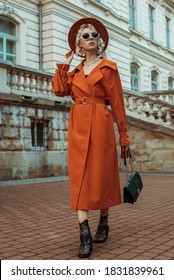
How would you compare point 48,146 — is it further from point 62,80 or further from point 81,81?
point 81,81

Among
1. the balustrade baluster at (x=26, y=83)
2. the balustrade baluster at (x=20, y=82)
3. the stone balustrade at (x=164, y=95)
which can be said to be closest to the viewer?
the balustrade baluster at (x=20, y=82)

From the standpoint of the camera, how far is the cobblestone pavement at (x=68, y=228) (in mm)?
3379

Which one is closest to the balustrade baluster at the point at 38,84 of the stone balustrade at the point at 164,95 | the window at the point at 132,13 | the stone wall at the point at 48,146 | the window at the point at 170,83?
the stone wall at the point at 48,146

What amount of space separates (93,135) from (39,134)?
8097 mm

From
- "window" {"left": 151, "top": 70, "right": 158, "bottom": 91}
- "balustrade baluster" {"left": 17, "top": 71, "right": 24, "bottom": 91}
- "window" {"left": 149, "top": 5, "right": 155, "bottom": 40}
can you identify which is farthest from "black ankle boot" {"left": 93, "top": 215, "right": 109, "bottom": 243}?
"window" {"left": 149, "top": 5, "right": 155, "bottom": 40}

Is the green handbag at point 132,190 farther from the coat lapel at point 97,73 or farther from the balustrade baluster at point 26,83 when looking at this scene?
the balustrade baluster at point 26,83

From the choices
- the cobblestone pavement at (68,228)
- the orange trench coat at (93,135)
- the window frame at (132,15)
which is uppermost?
the window frame at (132,15)

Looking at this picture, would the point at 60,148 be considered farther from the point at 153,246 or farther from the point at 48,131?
the point at 153,246

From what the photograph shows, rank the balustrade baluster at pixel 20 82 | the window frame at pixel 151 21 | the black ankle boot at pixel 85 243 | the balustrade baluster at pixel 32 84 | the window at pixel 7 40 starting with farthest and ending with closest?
the window frame at pixel 151 21, the window at pixel 7 40, the balustrade baluster at pixel 32 84, the balustrade baluster at pixel 20 82, the black ankle boot at pixel 85 243

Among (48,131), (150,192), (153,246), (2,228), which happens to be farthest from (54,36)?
(153,246)

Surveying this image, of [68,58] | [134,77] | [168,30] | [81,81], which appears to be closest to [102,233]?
[81,81]

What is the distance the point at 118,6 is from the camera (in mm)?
20422

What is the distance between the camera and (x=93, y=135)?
3.49 metres
